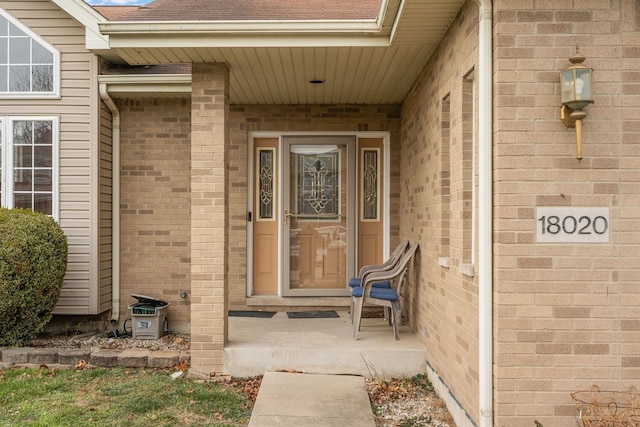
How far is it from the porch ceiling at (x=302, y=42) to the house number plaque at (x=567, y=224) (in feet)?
5.34

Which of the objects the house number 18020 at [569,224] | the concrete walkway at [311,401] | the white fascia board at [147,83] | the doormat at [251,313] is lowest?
the concrete walkway at [311,401]

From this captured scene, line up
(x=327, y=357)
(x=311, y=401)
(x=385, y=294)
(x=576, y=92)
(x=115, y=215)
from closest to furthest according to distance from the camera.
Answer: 1. (x=576, y=92)
2. (x=311, y=401)
3. (x=327, y=357)
4. (x=385, y=294)
5. (x=115, y=215)

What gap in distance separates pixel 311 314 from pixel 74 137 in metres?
3.65

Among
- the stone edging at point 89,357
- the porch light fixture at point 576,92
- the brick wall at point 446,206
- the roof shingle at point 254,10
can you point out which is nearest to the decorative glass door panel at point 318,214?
the brick wall at point 446,206

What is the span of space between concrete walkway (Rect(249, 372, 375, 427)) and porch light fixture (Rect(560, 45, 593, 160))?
2404mm

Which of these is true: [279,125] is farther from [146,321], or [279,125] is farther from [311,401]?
[311,401]

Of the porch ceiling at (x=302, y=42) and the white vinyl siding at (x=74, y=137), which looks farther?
the white vinyl siding at (x=74, y=137)

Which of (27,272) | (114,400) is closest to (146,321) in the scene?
(27,272)

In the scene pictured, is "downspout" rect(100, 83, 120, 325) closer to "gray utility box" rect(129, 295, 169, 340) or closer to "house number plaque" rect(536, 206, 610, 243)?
"gray utility box" rect(129, 295, 169, 340)

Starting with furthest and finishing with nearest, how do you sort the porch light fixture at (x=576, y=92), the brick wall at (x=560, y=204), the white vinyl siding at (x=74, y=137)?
the white vinyl siding at (x=74, y=137), the brick wall at (x=560, y=204), the porch light fixture at (x=576, y=92)

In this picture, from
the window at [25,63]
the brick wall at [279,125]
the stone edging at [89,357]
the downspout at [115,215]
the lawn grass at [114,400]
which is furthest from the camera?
the brick wall at [279,125]

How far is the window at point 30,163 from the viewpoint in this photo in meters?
6.27

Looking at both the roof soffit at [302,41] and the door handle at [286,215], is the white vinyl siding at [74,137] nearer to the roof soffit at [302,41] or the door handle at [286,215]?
the roof soffit at [302,41]

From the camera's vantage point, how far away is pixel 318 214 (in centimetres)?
690
